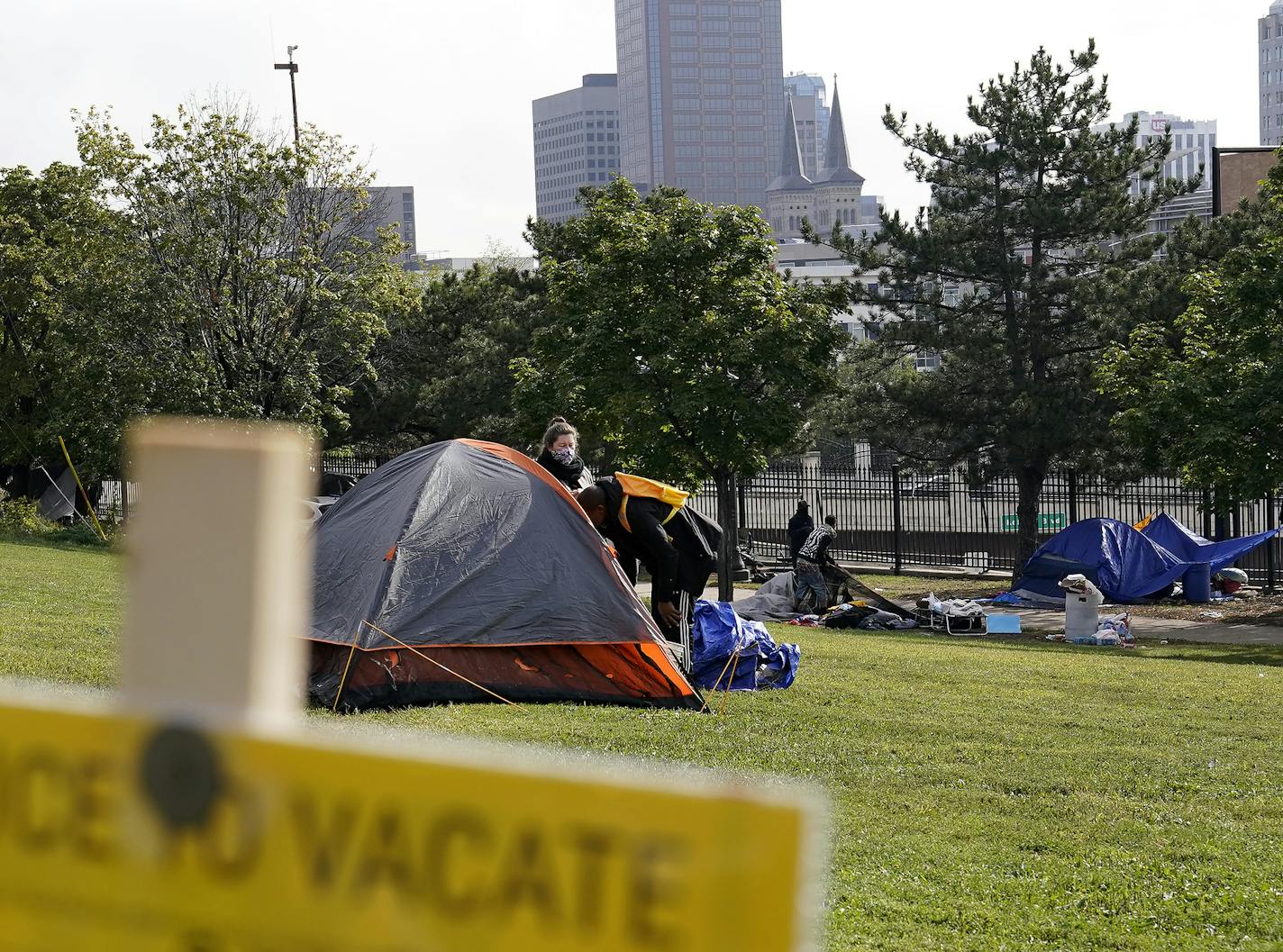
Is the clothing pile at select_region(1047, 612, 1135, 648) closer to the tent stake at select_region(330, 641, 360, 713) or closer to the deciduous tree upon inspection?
the deciduous tree

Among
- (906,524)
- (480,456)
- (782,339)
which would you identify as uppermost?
(782,339)

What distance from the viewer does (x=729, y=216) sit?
75.2 ft

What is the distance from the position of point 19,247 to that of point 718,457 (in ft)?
62.5

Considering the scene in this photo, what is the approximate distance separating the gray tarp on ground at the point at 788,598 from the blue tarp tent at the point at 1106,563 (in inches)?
196

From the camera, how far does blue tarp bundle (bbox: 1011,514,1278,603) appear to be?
926 inches

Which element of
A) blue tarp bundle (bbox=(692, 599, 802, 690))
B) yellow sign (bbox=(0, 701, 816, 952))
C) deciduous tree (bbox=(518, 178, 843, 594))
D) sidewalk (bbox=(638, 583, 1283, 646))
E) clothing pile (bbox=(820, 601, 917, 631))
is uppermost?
deciduous tree (bbox=(518, 178, 843, 594))

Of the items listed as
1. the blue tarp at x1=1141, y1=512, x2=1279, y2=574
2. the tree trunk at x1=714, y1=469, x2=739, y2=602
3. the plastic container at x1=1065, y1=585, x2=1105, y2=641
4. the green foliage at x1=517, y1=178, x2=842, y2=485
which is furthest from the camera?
the blue tarp at x1=1141, y1=512, x2=1279, y2=574

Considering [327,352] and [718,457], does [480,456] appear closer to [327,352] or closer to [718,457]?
[718,457]

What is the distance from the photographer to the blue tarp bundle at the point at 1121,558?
23531 millimetres

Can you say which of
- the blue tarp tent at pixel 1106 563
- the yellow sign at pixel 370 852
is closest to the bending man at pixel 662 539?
the yellow sign at pixel 370 852

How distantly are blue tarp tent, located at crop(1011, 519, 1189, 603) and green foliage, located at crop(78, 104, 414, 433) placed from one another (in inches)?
537

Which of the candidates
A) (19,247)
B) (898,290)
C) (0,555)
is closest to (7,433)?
(19,247)

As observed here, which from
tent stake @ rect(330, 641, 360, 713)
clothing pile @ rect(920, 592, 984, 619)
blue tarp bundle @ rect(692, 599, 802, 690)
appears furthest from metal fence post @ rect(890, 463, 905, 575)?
tent stake @ rect(330, 641, 360, 713)

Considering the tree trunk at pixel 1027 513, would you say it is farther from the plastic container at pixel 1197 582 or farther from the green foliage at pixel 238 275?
the green foliage at pixel 238 275
